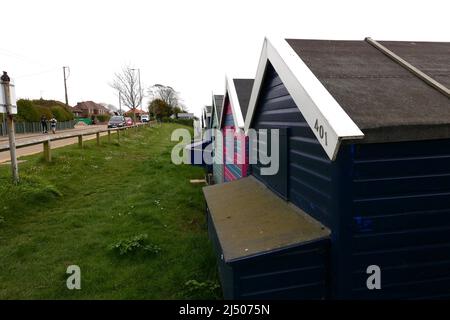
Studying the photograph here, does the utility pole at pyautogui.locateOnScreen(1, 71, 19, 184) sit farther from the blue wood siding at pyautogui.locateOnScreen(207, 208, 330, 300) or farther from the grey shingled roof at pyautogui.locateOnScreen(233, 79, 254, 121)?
the blue wood siding at pyautogui.locateOnScreen(207, 208, 330, 300)

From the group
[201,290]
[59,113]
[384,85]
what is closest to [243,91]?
[384,85]

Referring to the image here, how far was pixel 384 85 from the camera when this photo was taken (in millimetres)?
3840

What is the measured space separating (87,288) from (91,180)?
25.0ft

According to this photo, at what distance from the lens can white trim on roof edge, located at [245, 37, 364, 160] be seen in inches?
115

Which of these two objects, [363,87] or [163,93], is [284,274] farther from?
[163,93]

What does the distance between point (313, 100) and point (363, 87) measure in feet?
2.62

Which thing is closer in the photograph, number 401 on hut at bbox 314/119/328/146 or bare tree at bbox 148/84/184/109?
number 401 on hut at bbox 314/119/328/146

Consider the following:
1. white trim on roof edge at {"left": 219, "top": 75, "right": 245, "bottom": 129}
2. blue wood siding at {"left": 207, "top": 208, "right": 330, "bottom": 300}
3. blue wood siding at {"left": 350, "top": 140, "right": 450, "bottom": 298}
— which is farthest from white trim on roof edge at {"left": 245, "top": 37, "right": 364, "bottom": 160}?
white trim on roof edge at {"left": 219, "top": 75, "right": 245, "bottom": 129}

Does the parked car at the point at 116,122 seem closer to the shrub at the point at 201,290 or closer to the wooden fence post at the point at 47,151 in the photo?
the wooden fence post at the point at 47,151

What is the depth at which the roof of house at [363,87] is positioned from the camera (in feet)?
10.0

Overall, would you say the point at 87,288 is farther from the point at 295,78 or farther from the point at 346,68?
the point at 346,68

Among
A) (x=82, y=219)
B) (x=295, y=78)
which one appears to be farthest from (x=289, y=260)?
(x=82, y=219)

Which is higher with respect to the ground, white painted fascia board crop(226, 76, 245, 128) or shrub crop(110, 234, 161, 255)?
white painted fascia board crop(226, 76, 245, 128)

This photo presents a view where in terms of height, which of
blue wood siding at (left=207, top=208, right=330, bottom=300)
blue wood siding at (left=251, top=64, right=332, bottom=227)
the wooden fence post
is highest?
blue wood siding at (left=251, top=64, right=332, bottom=227)
